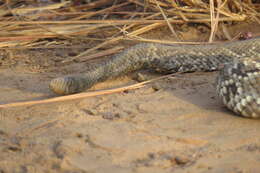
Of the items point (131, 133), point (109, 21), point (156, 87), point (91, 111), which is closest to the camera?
point (131, 133)

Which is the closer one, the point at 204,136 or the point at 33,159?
the point at 33,159

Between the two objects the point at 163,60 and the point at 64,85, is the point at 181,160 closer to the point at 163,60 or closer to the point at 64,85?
the point at 64,85

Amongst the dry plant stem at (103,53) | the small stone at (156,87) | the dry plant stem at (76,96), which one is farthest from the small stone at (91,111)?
the dry plant stem at (103,53)

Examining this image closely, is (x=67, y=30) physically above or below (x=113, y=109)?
above

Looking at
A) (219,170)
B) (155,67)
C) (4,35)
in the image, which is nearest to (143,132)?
(219,170)

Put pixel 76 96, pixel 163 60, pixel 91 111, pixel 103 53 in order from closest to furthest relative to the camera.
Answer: pixel 91 111 → pixel 76 96 → pixel 163 60 → pixel 103 53

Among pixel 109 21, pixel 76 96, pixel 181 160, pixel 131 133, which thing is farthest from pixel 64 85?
pixel 109 21

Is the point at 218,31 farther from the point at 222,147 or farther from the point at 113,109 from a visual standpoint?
the point at 222,147
